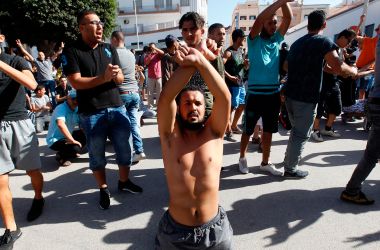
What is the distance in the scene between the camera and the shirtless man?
181cm

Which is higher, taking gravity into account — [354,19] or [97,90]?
[354,19]

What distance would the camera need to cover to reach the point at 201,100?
1.83 metres

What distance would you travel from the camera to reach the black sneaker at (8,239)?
98.3 inches

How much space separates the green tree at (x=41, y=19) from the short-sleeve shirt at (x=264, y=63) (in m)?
22.4

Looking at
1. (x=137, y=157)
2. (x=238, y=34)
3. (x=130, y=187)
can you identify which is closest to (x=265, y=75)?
(x=238, y=34)

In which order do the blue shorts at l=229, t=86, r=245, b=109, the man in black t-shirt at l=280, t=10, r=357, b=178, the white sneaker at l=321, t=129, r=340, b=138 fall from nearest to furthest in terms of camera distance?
the man in black t-shirt at l=280, t=10, r=357, b=178
the blue shorts at l=229, t=86, r=245, b=109
the white sneaker at l=321, t=129, r=340, b=138

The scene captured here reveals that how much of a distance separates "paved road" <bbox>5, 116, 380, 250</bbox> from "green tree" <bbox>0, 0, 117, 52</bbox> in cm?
2134

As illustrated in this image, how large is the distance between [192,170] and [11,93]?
193 centimetres

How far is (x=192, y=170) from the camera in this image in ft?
6.04

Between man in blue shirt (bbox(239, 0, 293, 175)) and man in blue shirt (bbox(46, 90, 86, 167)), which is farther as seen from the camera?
man in blue shirt (bbox(46, 90, 86, 167))

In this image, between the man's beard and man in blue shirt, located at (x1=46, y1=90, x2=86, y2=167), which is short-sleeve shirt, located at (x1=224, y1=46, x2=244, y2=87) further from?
the man's beard

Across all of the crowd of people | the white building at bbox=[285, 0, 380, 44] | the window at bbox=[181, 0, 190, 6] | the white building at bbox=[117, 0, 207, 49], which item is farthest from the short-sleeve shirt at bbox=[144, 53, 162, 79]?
the window at bbox=[181, 0, 190, 6]

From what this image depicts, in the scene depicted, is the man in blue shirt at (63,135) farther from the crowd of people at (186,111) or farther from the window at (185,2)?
the window at (185,2)

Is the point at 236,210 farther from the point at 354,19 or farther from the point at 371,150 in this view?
the point at 354,19
